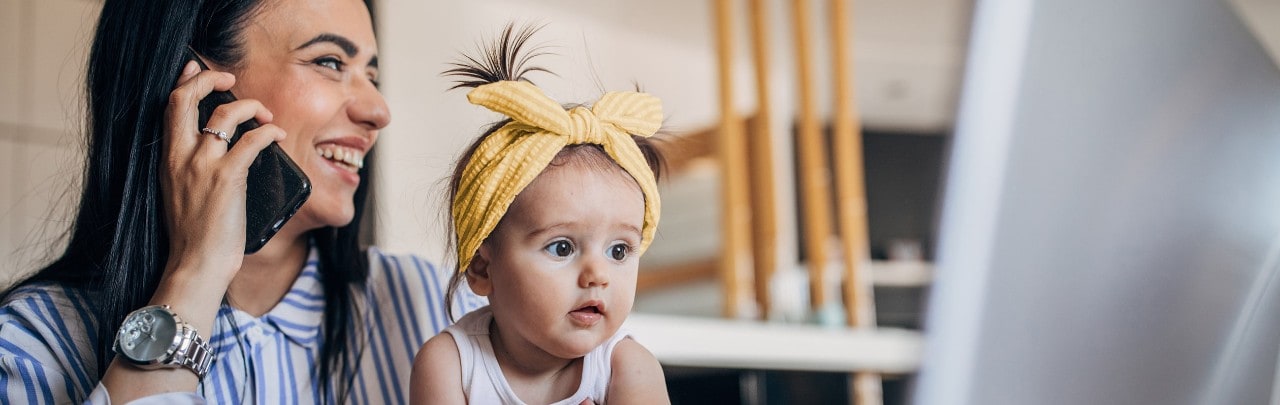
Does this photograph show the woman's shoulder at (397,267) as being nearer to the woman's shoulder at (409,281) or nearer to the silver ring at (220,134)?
the woman's shoulder at (409,281)

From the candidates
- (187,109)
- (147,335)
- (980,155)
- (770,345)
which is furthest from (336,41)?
(770,345)

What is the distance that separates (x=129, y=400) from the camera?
20.7 inches

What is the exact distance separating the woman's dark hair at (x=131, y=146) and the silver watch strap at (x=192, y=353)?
0.20 feet

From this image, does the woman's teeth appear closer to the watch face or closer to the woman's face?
the woman's face

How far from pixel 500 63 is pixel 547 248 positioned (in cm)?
11

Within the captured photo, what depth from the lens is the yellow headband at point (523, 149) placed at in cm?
50

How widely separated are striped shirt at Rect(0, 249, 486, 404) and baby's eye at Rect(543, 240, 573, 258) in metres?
0.20

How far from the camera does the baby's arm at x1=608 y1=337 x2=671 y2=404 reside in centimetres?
53

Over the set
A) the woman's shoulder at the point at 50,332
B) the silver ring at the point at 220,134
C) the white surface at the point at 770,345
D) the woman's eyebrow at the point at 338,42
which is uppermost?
the woman's eyebrow at the point at 338,42

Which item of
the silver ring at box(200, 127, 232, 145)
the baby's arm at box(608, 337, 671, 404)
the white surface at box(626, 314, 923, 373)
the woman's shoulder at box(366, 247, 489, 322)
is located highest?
the silver ring at box(200, 127, 232, 145)

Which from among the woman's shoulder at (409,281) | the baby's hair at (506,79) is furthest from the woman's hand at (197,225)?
the woman's shoulder at (409,281)

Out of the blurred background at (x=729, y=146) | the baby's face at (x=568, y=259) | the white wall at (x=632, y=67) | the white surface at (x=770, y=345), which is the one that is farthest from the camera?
the white surface at (x=770, y=345)

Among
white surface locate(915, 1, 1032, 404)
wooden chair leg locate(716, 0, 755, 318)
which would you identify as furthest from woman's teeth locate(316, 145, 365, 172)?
wooden chair leg locate(716, 0, 755, 318)

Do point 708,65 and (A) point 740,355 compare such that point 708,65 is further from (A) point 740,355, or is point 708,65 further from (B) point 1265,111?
(B) point 1265,111
